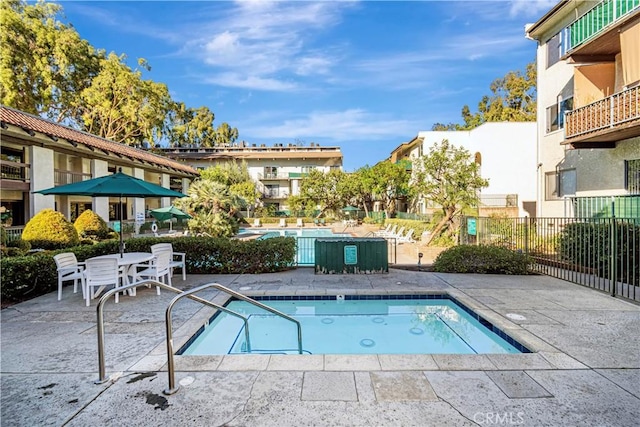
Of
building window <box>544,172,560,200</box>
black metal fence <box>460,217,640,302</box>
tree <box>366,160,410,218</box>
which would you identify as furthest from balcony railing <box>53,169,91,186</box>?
building window <box>544,172,560,200</box>

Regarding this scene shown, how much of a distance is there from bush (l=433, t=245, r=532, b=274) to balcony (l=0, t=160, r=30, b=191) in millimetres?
18377

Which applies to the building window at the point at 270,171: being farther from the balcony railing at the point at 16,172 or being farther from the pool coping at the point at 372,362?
the pool coping at the point at 372,362

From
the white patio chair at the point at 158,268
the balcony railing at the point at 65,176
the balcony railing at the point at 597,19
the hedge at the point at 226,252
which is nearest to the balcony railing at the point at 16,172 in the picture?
the balcony railing at the point at 65,176

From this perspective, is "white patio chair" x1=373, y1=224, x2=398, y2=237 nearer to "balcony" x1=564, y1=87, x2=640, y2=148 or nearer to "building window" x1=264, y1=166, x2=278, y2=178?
"balcony" x1=564, y1=87, x2=640, y2=148

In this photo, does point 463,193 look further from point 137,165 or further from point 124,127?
point 124,127

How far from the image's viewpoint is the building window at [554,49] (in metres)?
13.4

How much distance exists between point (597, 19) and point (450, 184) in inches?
311

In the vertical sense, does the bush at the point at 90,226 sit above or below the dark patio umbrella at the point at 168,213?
below

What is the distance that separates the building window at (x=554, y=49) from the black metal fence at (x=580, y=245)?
8.75 m

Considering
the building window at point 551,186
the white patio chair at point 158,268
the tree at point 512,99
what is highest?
the tree at point 512,99

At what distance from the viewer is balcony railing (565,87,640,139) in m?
9.08

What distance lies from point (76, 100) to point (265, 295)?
28044 mm

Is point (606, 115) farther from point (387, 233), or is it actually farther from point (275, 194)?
point (275, 194)

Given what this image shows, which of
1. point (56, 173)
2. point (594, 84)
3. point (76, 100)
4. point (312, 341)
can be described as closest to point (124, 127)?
point (76, 100)
